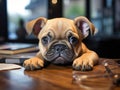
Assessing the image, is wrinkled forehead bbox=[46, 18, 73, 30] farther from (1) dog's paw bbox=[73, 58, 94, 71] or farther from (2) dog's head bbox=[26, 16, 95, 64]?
A: (1) dog's paw bbox=[73, 58, 94, 71]

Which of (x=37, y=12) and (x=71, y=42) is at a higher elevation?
(x=37, y=12)

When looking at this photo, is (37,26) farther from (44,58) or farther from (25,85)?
(25,85)

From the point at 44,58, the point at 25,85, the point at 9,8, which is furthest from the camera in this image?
the point at 9,8

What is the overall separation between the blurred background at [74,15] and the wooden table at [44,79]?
1216mm

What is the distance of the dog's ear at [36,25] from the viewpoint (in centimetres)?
95

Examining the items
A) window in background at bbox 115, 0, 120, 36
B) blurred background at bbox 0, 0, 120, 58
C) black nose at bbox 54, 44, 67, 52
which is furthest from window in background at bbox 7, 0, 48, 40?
black nose at bbox 54, 44, 67, 52

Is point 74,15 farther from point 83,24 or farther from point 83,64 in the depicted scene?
point 83,64

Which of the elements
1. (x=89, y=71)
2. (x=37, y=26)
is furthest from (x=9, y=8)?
(x=89, y=71)

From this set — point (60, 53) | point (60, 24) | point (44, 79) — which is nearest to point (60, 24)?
point (60, 24)

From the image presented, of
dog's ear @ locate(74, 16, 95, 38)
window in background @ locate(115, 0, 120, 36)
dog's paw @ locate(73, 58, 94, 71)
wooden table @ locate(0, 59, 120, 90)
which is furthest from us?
window in background @ locate(115, 0, 120, 36)

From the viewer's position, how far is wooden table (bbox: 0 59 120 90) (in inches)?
25.9

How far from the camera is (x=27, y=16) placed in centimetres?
223

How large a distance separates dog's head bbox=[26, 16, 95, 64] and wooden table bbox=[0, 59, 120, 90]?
43 millimetres

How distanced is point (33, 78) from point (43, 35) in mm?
202
